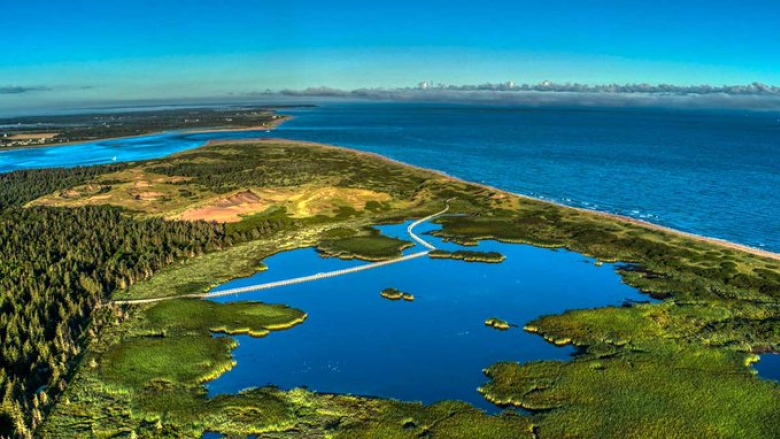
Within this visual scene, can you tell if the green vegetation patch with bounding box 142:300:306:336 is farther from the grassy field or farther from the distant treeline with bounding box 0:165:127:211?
the distant treeline with bounding box 0:165:127:211

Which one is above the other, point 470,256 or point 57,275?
point 57,275

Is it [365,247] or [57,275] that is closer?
[57,275]

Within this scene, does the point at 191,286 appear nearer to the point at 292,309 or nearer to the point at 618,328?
the point at 292,309

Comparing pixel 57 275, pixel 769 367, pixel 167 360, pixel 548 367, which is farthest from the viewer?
pixel 57 275

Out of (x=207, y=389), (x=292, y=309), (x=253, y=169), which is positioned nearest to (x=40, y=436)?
(x=207, y=389)

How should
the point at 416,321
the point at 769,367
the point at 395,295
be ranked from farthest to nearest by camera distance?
the point at 395,295, the point at 416,321, the point at 769,367

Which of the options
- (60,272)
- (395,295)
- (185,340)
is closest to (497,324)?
(395,295)

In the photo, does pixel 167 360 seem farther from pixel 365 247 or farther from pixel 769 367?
pixel 769 367
